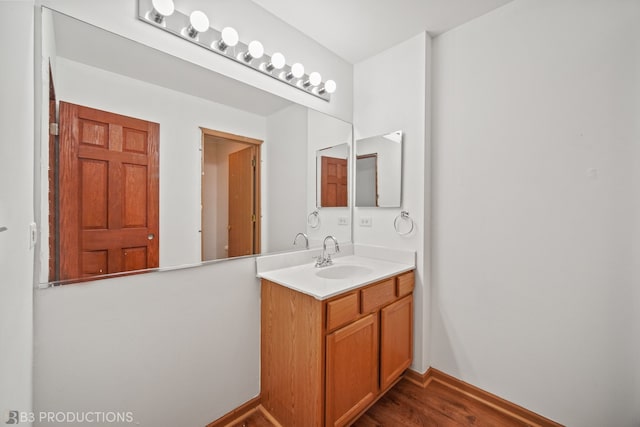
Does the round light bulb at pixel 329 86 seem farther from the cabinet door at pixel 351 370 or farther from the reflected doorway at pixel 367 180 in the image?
the cabinet door at pixel 351 370

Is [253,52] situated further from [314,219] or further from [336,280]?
[336,280]

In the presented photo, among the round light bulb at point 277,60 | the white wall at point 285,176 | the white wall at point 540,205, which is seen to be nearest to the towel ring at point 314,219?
the white wall at point 285,176

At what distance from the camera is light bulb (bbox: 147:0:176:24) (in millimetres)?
1200

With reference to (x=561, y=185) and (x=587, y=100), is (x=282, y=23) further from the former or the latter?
(x=561, y=185)

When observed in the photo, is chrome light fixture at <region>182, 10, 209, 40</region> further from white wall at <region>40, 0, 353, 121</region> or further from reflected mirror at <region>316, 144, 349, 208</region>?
reflected mirror at <region>316, 144, 349, 208</region>

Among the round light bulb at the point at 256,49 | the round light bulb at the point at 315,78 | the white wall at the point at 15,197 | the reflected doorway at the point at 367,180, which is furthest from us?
the reflected doorway at the point at 367,180

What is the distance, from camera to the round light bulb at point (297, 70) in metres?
1.77

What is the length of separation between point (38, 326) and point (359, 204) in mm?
1947

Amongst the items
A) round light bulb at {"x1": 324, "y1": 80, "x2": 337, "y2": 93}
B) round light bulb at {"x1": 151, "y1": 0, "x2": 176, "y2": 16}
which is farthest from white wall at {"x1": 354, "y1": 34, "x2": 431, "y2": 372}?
round light bulb at {"x1": 151, "y1": 0, "x2": 176, "y2": 16}

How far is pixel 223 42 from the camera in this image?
1446 mm

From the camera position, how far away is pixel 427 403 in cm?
171

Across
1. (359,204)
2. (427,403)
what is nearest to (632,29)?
(359,204)

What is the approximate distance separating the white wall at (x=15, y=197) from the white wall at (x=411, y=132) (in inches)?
Answer: 75.4

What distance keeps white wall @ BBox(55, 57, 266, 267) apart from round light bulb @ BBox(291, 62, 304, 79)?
57 cm
